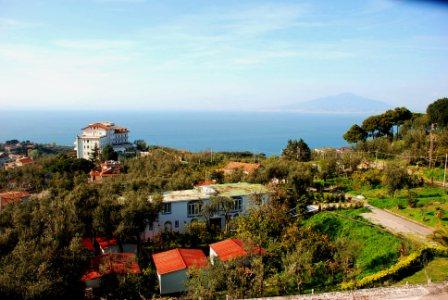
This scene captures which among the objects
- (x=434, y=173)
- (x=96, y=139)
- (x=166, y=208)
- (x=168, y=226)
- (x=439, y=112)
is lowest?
(x=168, y=226)

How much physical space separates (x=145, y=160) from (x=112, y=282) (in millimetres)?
25564

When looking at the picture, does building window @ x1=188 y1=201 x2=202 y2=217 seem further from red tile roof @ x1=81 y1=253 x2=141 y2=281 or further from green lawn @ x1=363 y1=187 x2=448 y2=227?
green lawn @ x1=363 y1=187 x2=448 y2=227

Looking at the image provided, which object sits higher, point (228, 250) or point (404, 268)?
point (404, 268)

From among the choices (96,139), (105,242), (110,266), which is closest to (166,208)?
(105,242)

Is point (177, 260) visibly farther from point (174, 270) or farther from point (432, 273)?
point (432, 273)

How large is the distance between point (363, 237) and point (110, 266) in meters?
10.9

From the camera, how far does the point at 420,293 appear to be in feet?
35.1

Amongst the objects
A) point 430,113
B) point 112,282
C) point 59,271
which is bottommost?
point 112,282

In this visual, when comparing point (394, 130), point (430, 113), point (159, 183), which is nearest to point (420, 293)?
point (159, 183)

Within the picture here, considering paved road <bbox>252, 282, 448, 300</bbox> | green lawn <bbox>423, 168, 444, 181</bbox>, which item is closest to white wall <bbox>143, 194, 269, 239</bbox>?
paved road <bbox>252, 282, 448, 300</bbox>

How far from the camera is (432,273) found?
43.9 ft

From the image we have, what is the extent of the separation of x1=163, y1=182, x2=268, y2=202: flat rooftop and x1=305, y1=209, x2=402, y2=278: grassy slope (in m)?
4.64

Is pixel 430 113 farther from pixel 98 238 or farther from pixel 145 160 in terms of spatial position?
pixel 98 238

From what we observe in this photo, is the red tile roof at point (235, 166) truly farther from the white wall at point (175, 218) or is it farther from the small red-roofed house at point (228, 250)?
the small red-roofed house at point (228, 250)
